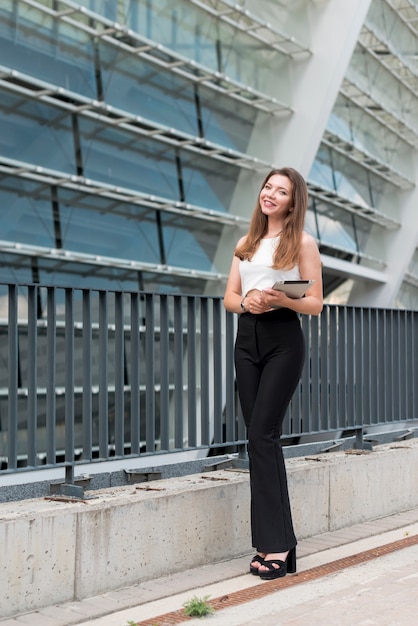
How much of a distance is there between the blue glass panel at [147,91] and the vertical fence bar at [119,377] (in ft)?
30.8

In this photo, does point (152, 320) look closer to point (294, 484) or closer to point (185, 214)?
point (294, 484)

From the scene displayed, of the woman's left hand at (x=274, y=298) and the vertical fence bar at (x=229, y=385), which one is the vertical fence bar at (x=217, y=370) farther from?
the woman's left hand at (x=274, y=298)

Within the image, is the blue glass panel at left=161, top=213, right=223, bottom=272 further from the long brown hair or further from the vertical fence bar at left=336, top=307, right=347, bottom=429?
the long brown hair

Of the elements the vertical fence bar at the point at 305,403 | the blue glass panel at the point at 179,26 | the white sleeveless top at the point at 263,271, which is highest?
the blue glass panel at the point at 179,26

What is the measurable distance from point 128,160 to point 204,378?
9467 mm

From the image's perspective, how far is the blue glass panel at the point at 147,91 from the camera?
1402cm

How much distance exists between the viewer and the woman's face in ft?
15.6

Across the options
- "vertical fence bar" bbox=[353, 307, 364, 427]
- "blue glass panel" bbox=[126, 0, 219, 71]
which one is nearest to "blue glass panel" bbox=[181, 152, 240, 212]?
"blue glass panel" bbox=[126, 0, 219, 71]

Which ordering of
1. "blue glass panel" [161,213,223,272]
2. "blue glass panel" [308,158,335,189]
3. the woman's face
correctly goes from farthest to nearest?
"blue glass panel" [308,158,335,189] < "blue glass panel" [161,213,223,272] < the woman's face

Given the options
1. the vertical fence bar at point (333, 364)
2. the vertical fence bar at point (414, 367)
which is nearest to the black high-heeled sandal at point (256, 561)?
the vertical fence bar at point (333, 364)

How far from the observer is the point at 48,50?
42.2 feet

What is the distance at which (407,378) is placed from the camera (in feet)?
25.5

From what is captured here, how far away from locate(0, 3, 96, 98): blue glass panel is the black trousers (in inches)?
339

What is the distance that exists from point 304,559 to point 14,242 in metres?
8.46
